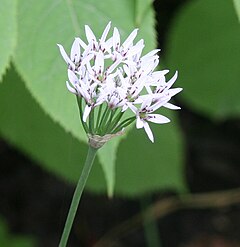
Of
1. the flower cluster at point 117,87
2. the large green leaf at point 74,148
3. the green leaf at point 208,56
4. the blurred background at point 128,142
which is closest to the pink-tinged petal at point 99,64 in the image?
the flower cluster at point 117,87

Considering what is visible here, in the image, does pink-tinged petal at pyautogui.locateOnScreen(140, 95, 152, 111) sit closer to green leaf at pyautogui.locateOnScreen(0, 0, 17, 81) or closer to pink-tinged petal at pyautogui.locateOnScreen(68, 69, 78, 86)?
pink-tinged petal at pyautogui.locateOnScreen(68, 69, 78, 86)

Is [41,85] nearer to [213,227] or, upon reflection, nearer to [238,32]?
[238,32]

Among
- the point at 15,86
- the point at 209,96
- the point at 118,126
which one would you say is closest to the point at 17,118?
the point at 15,86

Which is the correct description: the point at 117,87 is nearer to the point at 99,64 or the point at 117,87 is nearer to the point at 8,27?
the point at 99,64

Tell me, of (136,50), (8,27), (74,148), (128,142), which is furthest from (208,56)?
(136,50)

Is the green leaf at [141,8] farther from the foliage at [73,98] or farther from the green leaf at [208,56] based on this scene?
the green leaf at [208,56]

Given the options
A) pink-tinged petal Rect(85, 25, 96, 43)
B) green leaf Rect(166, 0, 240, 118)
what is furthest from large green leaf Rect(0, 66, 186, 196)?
pink-tinged petal Rect(85, 25, 96, 43)
